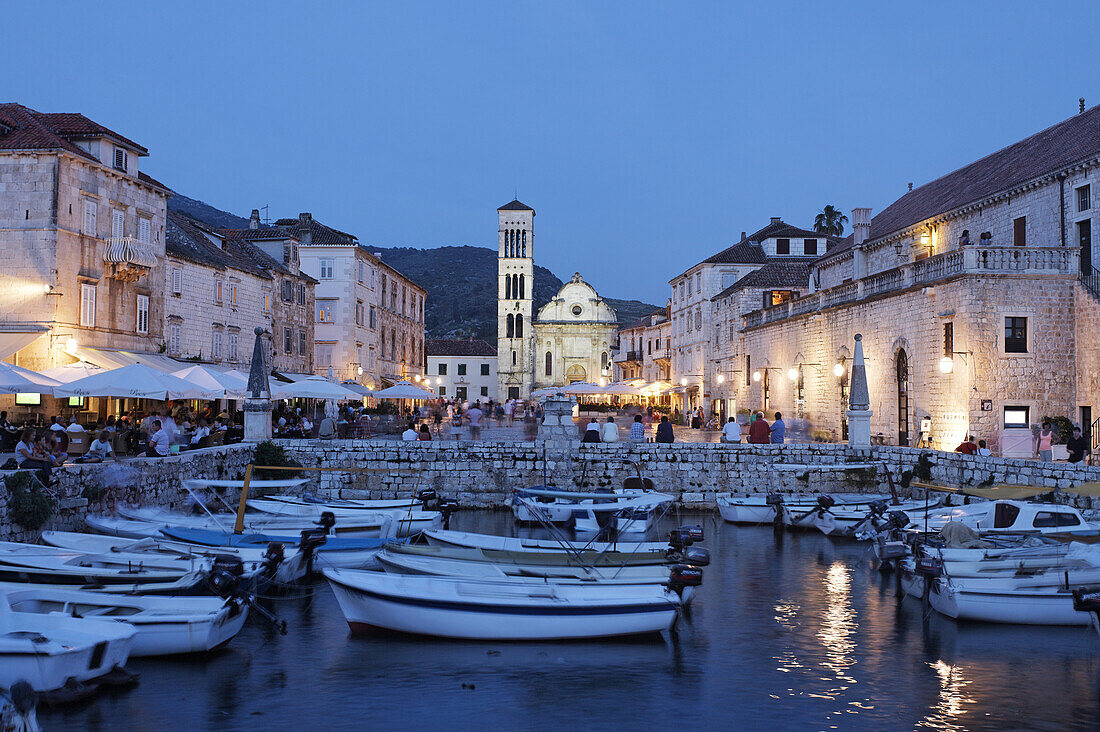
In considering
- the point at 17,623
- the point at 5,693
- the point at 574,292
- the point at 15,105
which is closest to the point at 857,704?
the point at 5,693

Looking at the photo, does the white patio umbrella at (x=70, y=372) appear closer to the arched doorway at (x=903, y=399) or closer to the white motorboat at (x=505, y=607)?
the white motorboat at (x=505, y=607)

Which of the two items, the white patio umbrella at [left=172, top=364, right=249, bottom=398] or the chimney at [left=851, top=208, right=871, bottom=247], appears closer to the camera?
the white patio umbrella at [left=172, top=364, right=249, bottom=398]

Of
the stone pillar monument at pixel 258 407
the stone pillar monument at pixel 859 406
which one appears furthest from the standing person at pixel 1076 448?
the stone pillar monument at pixel 258 407

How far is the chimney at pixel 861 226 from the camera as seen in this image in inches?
1531

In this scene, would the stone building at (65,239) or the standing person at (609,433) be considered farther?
the stone building at (65,239)

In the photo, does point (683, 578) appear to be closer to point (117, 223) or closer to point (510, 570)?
point (510, 570)

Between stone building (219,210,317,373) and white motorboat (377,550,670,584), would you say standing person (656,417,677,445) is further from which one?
stone building (219,210,317,373)

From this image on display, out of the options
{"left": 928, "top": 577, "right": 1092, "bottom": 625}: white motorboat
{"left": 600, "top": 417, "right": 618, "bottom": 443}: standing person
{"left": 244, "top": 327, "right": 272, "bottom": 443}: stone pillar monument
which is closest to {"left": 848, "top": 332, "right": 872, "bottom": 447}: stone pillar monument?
{"left": 600, "top": 417, "right": 618, "bottom": 443}: standing person

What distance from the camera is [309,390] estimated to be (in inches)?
1117

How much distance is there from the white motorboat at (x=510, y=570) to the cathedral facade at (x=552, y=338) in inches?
3116

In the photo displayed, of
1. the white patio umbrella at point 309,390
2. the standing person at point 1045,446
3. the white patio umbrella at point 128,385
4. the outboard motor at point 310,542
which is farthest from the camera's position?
the white patio umbrella at point 309,390

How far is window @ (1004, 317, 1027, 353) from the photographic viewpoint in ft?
82.1

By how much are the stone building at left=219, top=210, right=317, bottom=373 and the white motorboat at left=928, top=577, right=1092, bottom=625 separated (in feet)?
120

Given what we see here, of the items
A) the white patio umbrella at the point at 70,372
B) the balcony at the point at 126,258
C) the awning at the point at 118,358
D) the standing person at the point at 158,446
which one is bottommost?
the standing person at the point at 158,446
